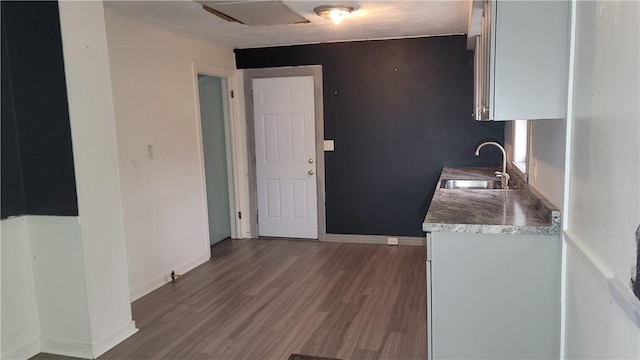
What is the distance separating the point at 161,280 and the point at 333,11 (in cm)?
270

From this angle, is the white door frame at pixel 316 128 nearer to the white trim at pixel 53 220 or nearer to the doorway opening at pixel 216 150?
the doorway opening at pixel 216 150

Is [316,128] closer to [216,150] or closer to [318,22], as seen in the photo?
[216,150]

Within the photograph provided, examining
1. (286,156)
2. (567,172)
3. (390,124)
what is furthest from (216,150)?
(567,172)

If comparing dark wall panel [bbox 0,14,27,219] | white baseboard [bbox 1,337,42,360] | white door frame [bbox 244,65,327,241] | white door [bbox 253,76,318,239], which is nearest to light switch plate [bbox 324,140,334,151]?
white door frame [bbox 244,65,327,241]

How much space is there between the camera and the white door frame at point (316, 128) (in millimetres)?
5203

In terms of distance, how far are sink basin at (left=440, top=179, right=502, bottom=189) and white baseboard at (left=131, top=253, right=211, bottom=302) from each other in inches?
98.2

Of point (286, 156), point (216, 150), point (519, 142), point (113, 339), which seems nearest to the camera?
point (113, 339)

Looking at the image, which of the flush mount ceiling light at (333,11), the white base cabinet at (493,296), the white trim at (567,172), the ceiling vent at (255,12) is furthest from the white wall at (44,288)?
the white trim at (567,172)

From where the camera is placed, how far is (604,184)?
4.94 feet

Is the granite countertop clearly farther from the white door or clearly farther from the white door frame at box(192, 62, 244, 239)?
the white door frame at box(192, 62, 244, 239)

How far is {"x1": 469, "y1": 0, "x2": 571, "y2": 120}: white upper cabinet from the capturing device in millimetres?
2004

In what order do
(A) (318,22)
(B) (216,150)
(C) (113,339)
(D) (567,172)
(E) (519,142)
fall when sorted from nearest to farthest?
(D) (567,172)
(C) (113,339)
(E) (519,142)
(A) (318,22)
(B) (216,150)

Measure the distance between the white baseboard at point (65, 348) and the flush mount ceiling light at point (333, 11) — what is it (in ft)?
9.08

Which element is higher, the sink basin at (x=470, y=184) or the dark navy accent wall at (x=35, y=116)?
the dark navy accent wall at (x=35, y=116)
